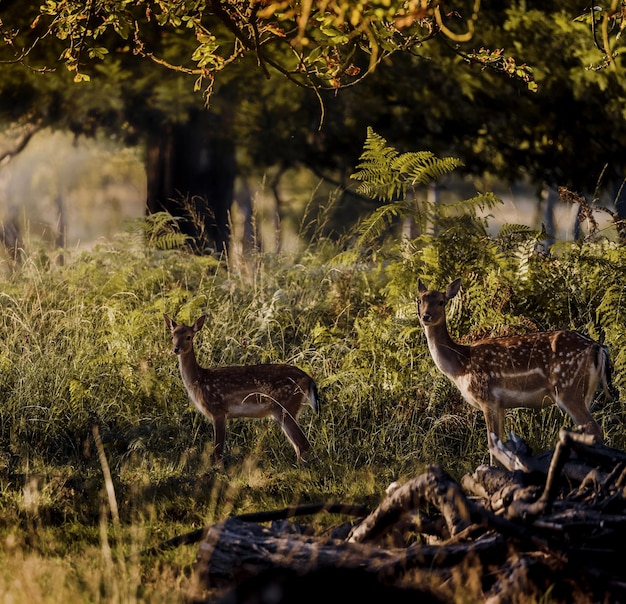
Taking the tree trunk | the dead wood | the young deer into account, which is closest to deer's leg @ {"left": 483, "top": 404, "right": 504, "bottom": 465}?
the young deer

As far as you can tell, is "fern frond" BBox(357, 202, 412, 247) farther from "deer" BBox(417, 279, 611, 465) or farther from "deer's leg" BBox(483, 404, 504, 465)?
"deer's leg" BBox(483, 404, 504, 465)

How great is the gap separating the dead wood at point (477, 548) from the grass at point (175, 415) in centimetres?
34

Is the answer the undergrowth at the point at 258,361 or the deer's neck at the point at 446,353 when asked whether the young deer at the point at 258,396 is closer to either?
the undergrowth at the point at 258,361

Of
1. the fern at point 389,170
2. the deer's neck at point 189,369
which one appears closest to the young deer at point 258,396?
the deer's neck at point 189,369

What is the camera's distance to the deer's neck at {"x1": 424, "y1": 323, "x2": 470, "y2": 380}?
8312 millimetres

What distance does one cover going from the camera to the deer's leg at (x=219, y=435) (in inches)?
337

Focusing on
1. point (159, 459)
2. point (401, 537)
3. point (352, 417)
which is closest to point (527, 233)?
point (352, 417)

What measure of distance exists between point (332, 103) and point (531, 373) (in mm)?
10221

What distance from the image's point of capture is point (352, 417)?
9.30 meters

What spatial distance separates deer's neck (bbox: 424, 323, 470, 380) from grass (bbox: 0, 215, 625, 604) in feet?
1.66

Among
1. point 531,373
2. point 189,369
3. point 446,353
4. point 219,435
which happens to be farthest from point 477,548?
point 189,369

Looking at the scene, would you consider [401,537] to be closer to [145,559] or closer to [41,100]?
[145,559]

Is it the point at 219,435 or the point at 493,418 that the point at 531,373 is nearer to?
the point at 493,418

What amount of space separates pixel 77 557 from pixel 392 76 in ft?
41.0
